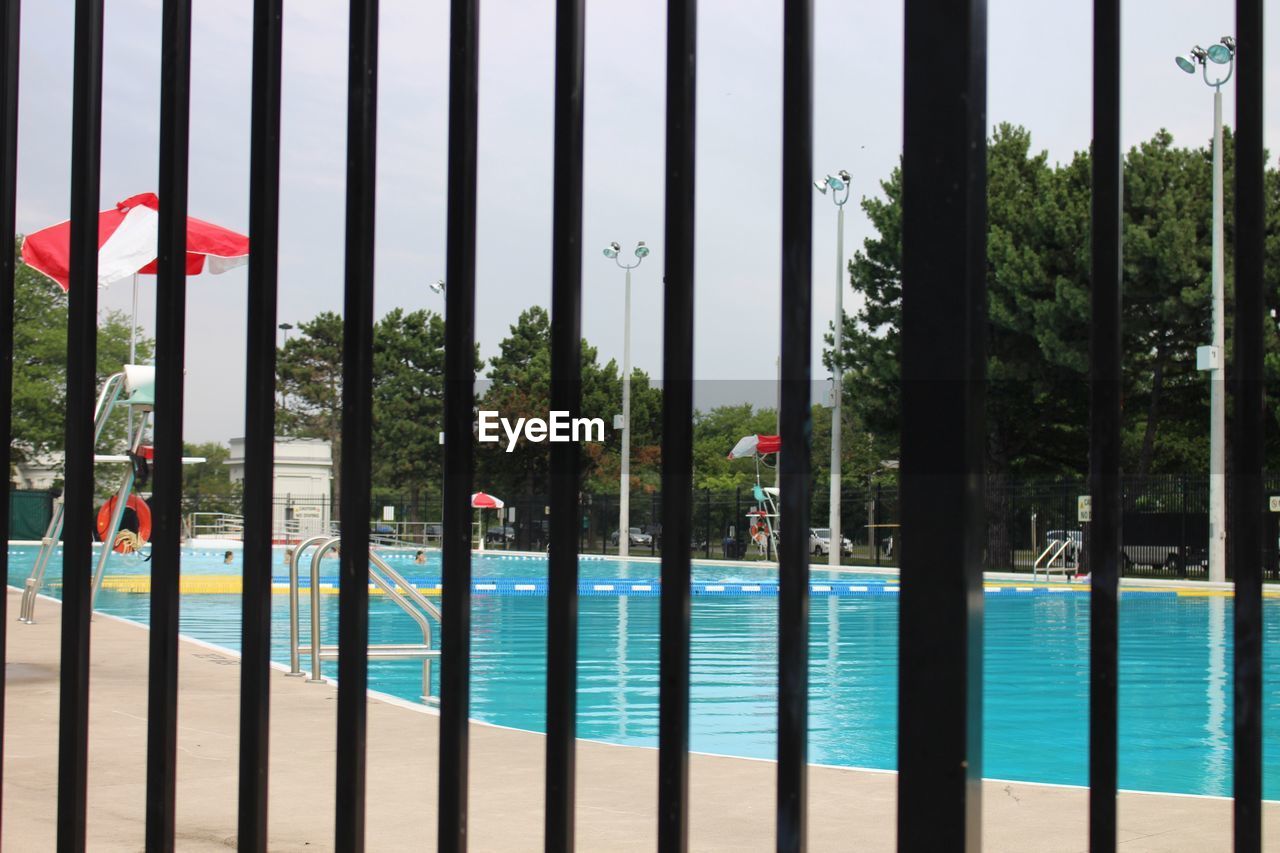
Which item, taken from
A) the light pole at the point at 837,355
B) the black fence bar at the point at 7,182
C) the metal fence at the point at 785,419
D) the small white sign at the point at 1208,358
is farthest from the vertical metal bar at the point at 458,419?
the light pole at the point at 837,355

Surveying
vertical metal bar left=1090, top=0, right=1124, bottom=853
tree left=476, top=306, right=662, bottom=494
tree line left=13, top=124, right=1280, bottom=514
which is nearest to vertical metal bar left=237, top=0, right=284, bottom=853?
vertical metal bar left=1090, top=0, right=1124, bottom=853

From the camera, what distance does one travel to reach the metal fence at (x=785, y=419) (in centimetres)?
101

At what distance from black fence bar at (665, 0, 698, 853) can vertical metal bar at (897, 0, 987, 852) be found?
0.69 feet

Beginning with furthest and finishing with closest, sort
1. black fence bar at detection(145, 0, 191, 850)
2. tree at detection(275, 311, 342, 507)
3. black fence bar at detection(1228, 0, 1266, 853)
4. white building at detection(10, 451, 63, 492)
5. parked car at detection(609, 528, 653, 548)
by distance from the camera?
tree at detection(275, 311, 342, 507) → white building at detection(10, 451, 63, 492) → parked car at detection(609, 528, 653, 548) → black fence bar at detection(145, 0, 191, 850) → black fence bar at detection(1228, 0, 1266, 853)

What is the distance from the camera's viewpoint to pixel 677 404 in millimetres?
1187

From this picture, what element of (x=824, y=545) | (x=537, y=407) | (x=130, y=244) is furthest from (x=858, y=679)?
(x=537, y=407)

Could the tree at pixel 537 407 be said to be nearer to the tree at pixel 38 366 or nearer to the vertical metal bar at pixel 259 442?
the tree at pixel 38 366

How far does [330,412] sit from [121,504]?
54224 millimetres

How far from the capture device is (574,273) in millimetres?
1263

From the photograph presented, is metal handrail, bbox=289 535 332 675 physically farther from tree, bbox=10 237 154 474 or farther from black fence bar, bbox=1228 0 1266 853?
tree, bbox=10 237 154 474

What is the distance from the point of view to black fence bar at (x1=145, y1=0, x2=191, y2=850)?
1.57 metres

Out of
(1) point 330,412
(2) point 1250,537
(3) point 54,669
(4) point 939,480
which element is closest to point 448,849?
(4) point 939,480

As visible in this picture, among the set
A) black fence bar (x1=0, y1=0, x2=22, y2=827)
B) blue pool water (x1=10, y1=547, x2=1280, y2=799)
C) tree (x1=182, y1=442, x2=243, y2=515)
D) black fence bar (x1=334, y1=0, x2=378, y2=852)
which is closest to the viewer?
black fence bar (x1=334, y1=0, x2=378, y2=852)

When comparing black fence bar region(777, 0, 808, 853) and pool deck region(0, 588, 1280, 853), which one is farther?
pool deck region(0, 588, 1280, 853)
